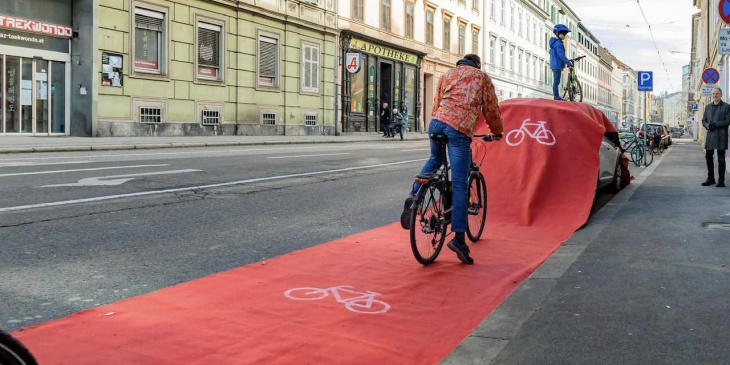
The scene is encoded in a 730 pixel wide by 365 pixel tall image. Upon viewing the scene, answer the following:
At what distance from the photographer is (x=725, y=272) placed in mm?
5145

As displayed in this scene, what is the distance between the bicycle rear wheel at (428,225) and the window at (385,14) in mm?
32048

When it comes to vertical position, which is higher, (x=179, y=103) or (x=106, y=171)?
(x=179, y=103)

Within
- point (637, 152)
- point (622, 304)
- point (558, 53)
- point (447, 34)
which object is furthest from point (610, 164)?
point (447, 34)

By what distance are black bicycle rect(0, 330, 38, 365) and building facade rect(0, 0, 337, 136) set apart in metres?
19.3

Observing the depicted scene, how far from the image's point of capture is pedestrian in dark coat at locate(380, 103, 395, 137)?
3303 cm

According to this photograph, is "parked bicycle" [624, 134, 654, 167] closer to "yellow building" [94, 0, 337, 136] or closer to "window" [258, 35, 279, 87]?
"yellow building" [94, 0, 337, 136]

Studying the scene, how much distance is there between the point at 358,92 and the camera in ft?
113

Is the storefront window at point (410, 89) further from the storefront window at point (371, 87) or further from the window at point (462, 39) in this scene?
the window at point (462, 39)

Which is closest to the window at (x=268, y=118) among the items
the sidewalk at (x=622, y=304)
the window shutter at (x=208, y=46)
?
the window shutter at (x=208, y=46)

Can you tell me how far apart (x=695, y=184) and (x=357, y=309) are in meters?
9.60

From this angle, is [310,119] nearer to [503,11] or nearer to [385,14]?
[385,14]

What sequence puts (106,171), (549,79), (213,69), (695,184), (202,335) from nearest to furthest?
1. (202,335)
2. (106,171)
3. (695,184)
4. (213,69)
5. (549,79)

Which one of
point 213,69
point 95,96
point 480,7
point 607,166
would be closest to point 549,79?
point 480,7

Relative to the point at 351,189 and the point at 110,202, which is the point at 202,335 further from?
the point at 351,189
